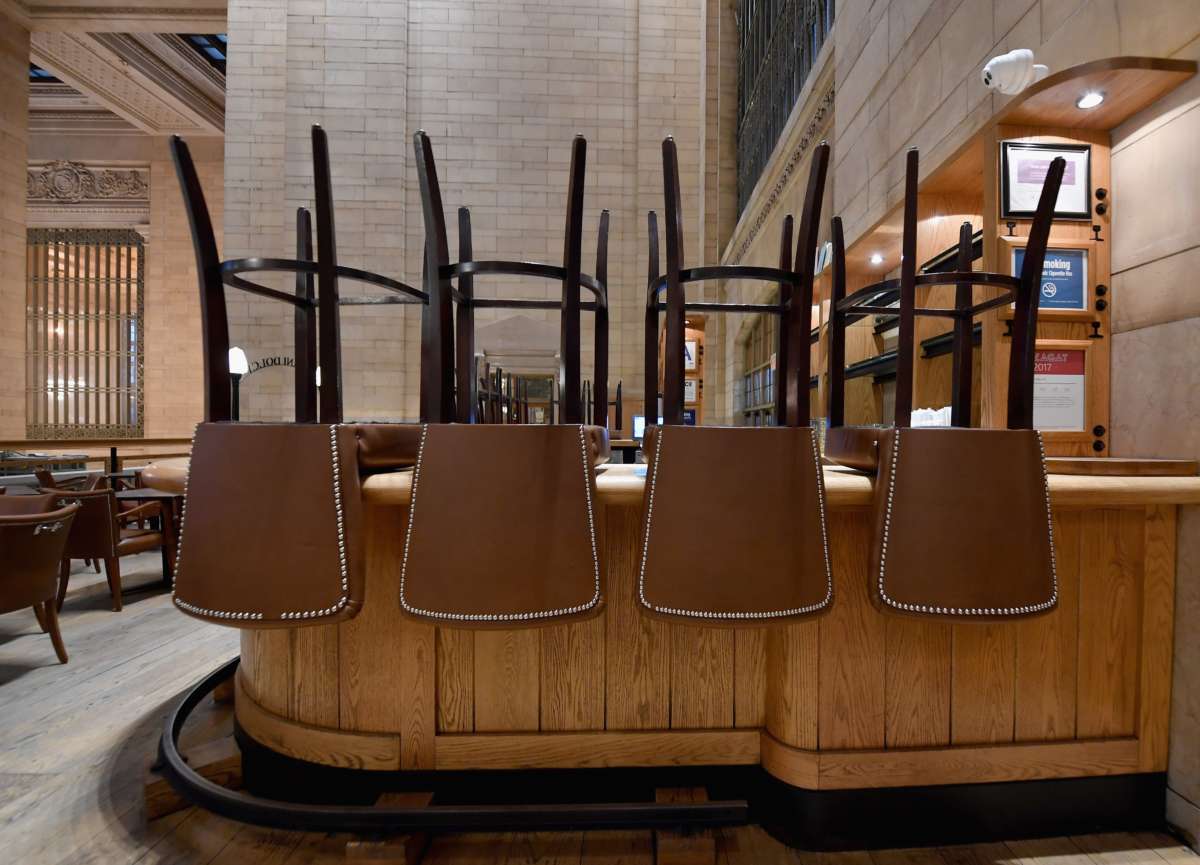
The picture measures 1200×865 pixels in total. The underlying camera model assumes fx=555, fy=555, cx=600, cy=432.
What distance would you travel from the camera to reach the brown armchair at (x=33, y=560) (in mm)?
2363

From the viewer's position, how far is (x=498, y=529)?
1.03 meters

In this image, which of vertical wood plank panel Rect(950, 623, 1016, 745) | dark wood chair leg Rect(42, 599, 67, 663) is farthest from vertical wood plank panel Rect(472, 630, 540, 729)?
dark wood chair leg Rect(42, 599, 67, 663)

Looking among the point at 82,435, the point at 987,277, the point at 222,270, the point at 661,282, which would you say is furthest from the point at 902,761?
the point at 82,435

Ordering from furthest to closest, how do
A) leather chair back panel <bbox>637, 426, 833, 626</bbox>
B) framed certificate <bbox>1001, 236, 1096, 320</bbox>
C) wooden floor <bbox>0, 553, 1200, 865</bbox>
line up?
framed certificate <bbox>1001, 236, 1096, 320</bbox>, wooden floor <bbox>0, 553, 1200, 865</bbox>, leather chair back panel <bbox>637, 426, 833, 626</bbox>

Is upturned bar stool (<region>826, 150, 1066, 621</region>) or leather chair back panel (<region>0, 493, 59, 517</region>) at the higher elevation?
upturned bar stool (<region>826, 150, 1066, 621</region>)

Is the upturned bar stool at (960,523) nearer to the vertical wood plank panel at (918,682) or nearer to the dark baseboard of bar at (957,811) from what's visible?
the vertical wood plank panel at (918,682)

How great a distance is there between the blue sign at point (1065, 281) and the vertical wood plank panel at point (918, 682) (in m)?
1.28

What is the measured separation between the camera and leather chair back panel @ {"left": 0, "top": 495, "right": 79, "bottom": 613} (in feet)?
7.75

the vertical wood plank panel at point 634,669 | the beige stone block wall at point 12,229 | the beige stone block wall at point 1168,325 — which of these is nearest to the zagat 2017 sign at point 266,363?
the beige stone block wall at point 12,229

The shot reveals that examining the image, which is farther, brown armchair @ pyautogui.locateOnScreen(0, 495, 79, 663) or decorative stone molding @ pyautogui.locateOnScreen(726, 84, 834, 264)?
decorative stone molding @ pyautogui.locateOnScreen(726, 84, 834, 264)

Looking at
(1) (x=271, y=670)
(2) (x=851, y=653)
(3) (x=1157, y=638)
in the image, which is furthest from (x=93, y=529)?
(3) (x=1157, y=638)

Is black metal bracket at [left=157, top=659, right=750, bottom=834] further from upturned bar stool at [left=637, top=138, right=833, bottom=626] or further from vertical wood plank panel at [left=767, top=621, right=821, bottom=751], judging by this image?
upturned bar stool at [left=637, top=138, right=833, bottom=626]

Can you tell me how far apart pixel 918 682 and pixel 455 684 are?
1207 mm

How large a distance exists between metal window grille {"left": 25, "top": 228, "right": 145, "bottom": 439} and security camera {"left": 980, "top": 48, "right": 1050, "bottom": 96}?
1560cm
